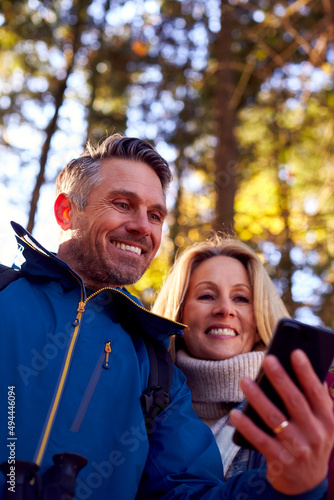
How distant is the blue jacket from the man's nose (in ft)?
1.55

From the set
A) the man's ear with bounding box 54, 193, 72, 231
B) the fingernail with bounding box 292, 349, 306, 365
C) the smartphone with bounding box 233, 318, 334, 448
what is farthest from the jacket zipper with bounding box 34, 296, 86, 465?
the fingernail with bounding box 292, 349, 306, 365

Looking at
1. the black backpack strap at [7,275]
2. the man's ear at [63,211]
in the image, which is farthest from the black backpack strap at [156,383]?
the man's ear at [63,211]

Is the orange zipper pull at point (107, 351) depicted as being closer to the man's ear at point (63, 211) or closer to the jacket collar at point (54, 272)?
the jacket collar at point (54, 272)

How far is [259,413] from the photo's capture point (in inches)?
62.3

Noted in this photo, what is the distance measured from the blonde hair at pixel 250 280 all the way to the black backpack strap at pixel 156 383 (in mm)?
712

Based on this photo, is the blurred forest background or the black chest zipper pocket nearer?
the black chest zipper pocket

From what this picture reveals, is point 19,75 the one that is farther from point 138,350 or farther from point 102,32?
point 138,350

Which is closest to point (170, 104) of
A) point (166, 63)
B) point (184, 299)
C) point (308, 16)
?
point (166, 63)

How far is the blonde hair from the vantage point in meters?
3.43

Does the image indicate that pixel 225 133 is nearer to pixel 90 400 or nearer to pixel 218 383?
pixel 218 383

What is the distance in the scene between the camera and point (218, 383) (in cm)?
310

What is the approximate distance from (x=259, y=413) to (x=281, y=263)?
721 cm

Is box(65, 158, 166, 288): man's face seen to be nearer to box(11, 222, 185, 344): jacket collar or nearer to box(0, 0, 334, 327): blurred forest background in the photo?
box(11, 222, 185, 344): jacket collar

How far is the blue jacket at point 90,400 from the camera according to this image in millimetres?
2219
